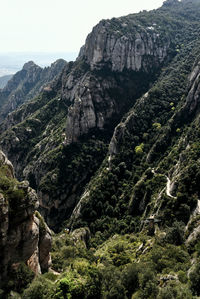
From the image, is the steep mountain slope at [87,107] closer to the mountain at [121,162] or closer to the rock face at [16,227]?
the mountain at [121,162]

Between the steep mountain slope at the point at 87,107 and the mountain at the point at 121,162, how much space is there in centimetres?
74

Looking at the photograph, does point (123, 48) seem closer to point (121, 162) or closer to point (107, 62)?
point (107, 62)

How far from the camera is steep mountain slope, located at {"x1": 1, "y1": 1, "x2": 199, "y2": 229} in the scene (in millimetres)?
113438

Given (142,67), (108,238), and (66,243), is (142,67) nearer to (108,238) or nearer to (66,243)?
(108,238)

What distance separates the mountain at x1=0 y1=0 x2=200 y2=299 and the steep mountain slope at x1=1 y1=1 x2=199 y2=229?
74 centimetres

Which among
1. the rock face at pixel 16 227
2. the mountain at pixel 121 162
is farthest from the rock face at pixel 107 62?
the rock face at pixel 16 227

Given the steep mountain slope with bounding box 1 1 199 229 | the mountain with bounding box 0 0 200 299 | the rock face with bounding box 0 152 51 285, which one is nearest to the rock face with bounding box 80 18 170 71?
the steep mountain slope with bounding box 1 1 199 229

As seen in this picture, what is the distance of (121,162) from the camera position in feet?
332

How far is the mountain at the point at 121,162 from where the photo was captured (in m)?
31.8

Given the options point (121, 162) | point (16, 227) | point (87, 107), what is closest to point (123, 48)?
point (87, 107)

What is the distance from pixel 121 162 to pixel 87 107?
48.4 metres

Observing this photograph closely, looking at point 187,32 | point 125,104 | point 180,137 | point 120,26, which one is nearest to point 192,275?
point 180,137

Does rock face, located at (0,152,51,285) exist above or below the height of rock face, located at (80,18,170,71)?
below

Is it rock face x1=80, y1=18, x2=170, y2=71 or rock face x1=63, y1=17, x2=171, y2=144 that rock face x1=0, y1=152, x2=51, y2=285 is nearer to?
rock face x1=63, y1=17, x2=171, y2=144
